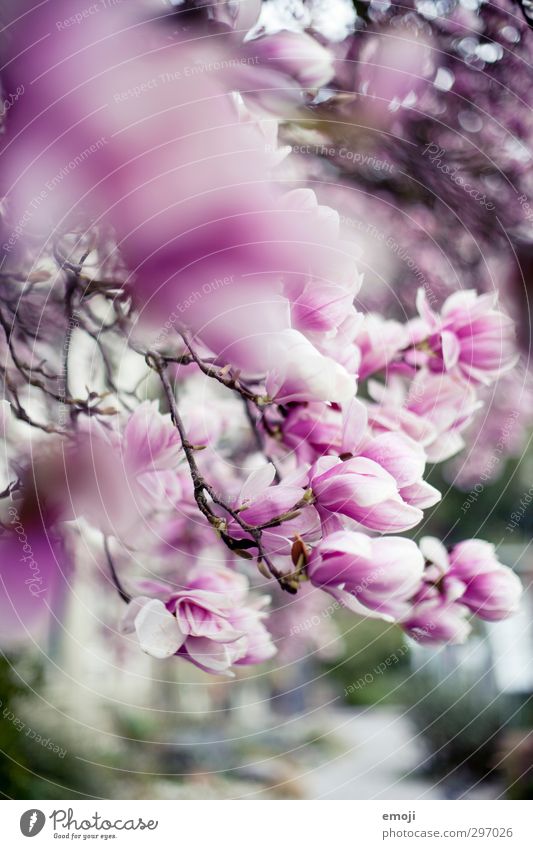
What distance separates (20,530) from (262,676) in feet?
0.60

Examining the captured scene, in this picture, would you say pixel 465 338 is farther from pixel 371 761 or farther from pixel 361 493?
pixel 371 761

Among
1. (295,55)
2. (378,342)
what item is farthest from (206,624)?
(295,55)

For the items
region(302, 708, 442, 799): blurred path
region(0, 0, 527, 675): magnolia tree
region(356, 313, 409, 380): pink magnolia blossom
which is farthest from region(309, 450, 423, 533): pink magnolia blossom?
region(302, 708, 442, 799): blurred path

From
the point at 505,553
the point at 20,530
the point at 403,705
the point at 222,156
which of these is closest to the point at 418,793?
the point at 403,705

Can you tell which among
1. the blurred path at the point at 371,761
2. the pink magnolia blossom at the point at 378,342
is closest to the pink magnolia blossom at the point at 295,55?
the pink magnolia blossom at the point at 378,342

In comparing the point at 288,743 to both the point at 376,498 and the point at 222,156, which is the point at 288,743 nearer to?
the point at 376,498

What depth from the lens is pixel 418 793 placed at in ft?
1.55

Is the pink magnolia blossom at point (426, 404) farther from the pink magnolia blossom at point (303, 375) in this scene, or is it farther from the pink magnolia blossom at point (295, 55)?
the pink magnolia blossom at point (295, 55)
